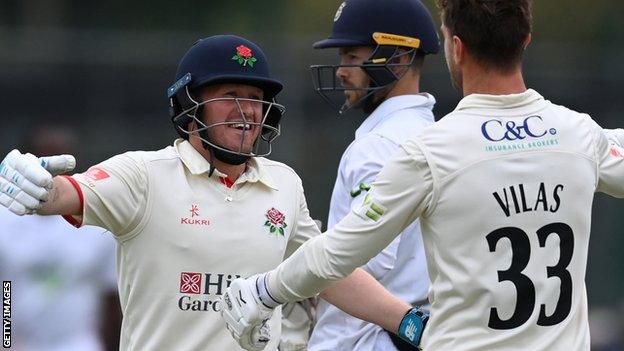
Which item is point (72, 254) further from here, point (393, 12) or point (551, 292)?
point (551, 292)

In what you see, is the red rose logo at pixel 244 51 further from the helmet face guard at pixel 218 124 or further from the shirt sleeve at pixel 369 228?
the shirt sleeve at pixel 369 228

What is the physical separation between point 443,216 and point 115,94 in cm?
609

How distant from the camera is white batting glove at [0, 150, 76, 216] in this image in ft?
12.1

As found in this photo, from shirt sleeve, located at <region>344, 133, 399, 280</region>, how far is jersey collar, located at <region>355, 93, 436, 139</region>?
0.20 metres

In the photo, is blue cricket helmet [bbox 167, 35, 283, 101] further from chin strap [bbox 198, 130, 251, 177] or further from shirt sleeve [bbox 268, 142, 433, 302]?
shirt sleeve [bbox 268, 142, 433, 302]

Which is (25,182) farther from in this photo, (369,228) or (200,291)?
(369,228)

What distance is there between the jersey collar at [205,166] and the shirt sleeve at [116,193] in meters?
0.17

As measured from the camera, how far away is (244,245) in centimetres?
A: 421

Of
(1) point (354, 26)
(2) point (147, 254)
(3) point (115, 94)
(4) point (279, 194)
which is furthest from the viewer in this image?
(3) point (115, 94)

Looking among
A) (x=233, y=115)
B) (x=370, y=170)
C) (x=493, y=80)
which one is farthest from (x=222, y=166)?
(x=493, y=80)

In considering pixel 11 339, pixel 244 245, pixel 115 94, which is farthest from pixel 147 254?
pixel 115 94

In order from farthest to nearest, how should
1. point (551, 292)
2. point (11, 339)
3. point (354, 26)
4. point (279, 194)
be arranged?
point (11, 339) → point (354, 26) → point (279, 194) → point (551, 292)

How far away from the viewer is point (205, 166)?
4301mm

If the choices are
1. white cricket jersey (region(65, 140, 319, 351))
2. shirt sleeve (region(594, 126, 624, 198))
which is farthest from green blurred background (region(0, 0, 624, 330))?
shirt sleeve (region(594, 126, 624, 198))
